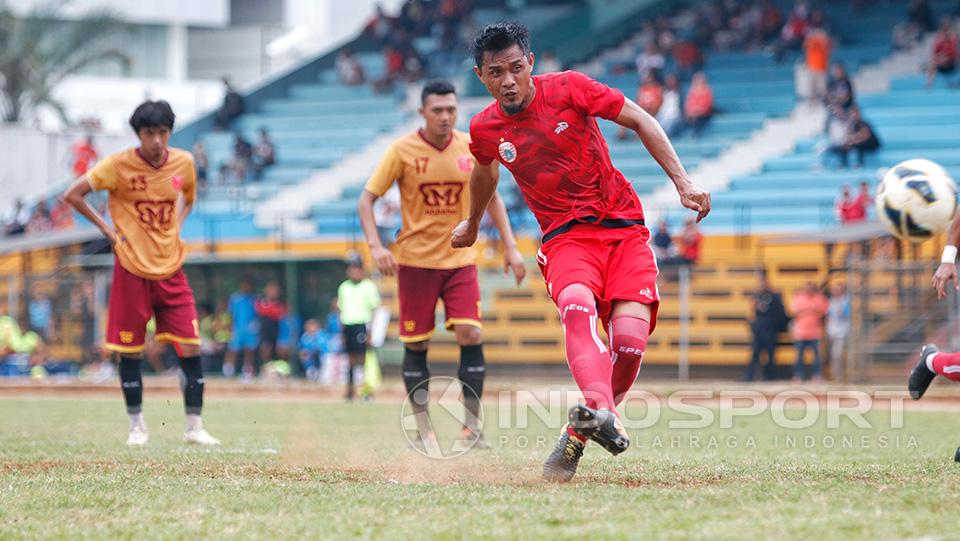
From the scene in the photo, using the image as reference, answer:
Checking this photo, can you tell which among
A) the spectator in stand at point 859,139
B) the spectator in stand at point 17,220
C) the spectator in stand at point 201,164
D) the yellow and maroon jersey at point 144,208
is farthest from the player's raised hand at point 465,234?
the spectator in stand at point 17,220

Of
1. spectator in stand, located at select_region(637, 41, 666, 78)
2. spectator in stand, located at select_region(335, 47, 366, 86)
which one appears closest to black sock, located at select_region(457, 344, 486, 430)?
spectator in stand, located at select_region(637, 41, 666, 78)

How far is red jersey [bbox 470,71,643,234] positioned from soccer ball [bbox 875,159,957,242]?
15.3ft

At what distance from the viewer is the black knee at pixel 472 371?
10.3m

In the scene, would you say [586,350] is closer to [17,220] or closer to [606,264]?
[606,264]

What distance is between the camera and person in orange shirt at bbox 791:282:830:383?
21.8m

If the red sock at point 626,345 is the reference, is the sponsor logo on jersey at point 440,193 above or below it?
above

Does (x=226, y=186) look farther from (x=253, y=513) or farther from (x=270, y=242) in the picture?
(x=253, y=513)

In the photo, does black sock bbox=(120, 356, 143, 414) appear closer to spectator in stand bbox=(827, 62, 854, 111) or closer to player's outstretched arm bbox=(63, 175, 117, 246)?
player's outstretched arm bbox=(63, 175, 117, 246)

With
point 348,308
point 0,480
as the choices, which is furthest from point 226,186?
point 0,480

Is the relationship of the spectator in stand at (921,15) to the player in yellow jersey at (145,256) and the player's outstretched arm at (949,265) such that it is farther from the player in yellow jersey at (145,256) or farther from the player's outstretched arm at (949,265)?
the player's outstretched arm at (949,265)

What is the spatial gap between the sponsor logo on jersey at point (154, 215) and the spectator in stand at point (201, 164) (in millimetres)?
20882

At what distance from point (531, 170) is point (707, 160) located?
21.5 m

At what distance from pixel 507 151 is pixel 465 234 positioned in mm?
907

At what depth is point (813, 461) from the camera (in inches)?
334
